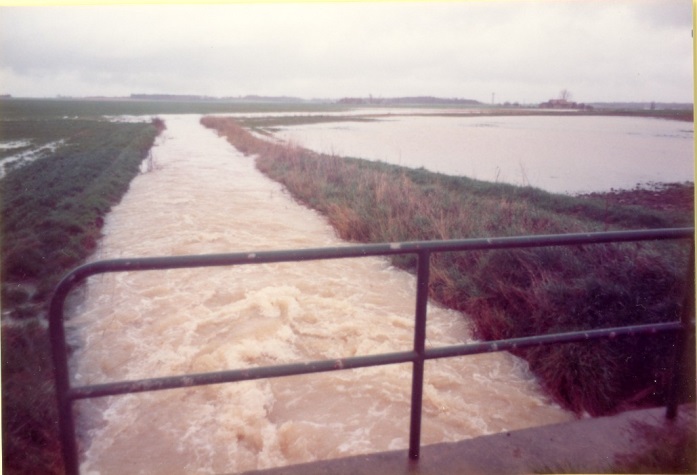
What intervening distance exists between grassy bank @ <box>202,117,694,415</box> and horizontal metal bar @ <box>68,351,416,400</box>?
312 cm

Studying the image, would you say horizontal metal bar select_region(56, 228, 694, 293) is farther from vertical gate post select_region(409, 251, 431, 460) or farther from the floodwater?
the floodwater

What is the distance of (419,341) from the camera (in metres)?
2.29

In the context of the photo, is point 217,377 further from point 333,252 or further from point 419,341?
point 419,341

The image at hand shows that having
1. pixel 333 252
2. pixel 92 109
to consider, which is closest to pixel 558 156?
pixel 333 252

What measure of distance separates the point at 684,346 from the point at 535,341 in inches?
33.4

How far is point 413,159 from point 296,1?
1903 cm

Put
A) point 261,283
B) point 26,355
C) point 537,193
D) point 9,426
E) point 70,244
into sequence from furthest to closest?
point 537,193 → point 70,244 → point 261,283 → point 26,355 → point 9,426

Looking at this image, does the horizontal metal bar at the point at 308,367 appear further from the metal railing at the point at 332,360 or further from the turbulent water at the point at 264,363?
the turbulent water at the point at 264,363

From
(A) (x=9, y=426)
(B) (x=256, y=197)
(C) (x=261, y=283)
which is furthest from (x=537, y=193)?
(A) (x=9, y=426)

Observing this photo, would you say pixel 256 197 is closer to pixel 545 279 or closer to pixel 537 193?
pixel 537 193

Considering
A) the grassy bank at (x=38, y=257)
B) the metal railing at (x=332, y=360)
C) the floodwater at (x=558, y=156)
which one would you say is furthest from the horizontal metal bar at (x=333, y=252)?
the floodwater at (x=558, y=156)

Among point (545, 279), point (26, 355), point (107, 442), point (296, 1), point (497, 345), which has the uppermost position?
point (296, 1)

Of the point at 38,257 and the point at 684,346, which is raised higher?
the point at 684,346

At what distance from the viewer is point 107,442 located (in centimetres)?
426
